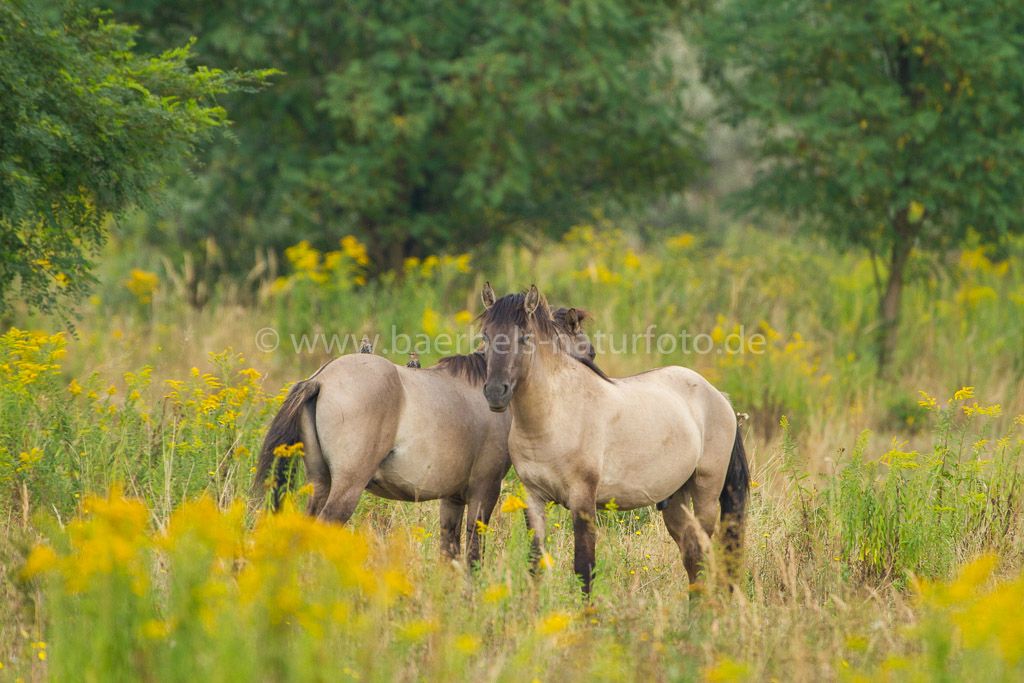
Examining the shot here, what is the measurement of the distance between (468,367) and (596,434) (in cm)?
89

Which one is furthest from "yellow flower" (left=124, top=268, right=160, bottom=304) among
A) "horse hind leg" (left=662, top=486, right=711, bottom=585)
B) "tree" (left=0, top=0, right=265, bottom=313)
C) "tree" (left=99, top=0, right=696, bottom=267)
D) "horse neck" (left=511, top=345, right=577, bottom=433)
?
"horse neck" (left=511, top=345, right=577, bottom=433)

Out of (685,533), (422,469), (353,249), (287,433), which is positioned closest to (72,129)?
(287,433)

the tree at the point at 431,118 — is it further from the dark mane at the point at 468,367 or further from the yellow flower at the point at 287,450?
the yellow flower at the point at 287,450

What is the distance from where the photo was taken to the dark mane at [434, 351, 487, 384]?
6359 millimetres

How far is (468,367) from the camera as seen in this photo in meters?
6.39

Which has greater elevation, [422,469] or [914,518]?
[422,469]

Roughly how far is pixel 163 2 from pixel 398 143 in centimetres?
343

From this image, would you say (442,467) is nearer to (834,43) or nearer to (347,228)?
(834,43)

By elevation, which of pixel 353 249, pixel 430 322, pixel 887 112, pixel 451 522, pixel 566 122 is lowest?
pixel 451 522

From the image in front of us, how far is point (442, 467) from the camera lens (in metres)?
6.07

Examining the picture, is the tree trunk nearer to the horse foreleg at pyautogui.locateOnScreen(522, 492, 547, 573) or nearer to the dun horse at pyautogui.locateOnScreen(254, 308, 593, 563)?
the dun horse at pyautogui.locateOnScreen(254, 308, 593, 563)

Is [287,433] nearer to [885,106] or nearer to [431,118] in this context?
[885,106]

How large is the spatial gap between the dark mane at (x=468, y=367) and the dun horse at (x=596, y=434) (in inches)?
20.0

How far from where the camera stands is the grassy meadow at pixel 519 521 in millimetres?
3721
